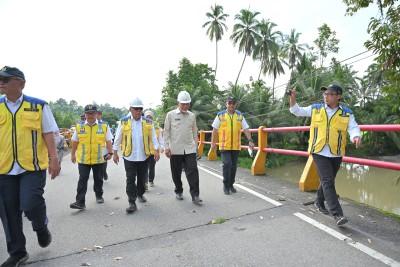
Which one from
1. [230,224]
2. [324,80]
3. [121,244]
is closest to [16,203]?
[121,244]

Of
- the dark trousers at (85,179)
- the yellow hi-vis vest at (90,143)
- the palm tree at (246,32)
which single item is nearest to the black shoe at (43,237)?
the dark trousers at (85,179)

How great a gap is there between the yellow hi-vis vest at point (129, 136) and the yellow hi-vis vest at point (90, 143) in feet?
1.82

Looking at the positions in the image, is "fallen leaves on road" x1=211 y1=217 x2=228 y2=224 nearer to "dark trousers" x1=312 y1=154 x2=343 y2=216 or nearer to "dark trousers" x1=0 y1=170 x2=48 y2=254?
"dark trousers" x1=312 y1=154 x2=343 y2=216

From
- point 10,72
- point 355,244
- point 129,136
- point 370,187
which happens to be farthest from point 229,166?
point 370,187

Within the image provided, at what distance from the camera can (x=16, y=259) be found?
10.5ft

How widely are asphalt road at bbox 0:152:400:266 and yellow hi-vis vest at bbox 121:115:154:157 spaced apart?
0.97 meters

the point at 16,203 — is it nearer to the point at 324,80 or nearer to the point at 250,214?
the point at 250,214

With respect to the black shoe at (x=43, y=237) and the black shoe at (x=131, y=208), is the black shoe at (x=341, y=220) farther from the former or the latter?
the black shoe at (x=43, y=237)

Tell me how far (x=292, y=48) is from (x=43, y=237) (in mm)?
47837

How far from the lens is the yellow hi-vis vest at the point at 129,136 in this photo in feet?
17.8

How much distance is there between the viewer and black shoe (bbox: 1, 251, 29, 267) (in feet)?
10.3

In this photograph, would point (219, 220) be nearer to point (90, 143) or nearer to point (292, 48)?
point (90, 143)

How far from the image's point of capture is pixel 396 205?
13336 mm

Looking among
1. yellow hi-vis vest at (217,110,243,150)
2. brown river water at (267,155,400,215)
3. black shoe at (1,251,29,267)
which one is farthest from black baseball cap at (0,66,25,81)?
brown river water at (267,155,400,215)
